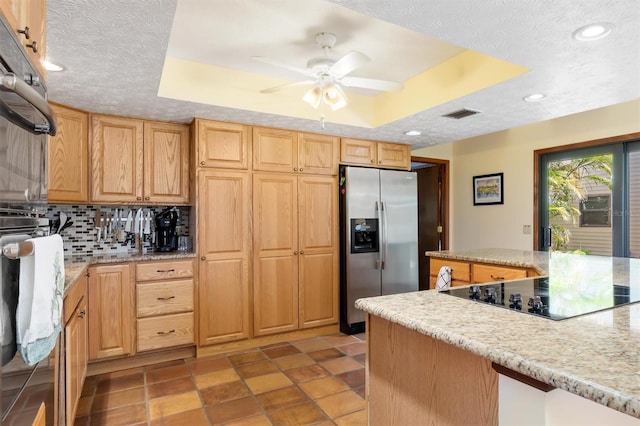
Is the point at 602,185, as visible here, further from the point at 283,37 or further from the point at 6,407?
the point at 6,407

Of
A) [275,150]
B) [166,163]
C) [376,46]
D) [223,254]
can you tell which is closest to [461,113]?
[376,46]

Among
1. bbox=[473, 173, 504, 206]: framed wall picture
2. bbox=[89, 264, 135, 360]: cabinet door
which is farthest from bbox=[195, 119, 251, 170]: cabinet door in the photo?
bbox=[473, 173, 504, 206]: framed wall picture

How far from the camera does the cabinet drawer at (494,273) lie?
8.00 feet

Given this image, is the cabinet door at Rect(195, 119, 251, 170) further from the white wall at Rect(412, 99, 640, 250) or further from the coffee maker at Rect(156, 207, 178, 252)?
the white wall at Rect(412, 99, 640, 250)

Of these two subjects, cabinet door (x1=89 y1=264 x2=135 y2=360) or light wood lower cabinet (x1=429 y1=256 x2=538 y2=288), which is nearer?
light wood lower cabinet (x1=429 y1=256 x2=538 y2=288)

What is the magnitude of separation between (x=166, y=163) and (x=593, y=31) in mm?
3101

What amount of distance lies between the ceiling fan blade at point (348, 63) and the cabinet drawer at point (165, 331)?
2.27m

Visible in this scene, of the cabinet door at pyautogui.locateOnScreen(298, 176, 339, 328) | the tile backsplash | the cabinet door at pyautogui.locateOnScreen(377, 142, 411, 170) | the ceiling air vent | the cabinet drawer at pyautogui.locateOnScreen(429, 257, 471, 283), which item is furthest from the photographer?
the cabinet door at pyautogui.locateOnScreen(377, 142, 411, 170)

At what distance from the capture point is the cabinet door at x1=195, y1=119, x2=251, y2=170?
10.2 ft

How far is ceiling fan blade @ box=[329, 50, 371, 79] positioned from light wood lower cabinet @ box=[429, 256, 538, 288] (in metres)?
1.70

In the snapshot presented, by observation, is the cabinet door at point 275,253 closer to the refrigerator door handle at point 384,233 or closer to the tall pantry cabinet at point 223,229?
the tall pantry cabinet at point 223,229

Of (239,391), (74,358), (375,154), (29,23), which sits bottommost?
(239,391)

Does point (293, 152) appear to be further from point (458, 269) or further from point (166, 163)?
point (458, 269)

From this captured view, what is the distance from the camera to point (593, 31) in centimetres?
169
